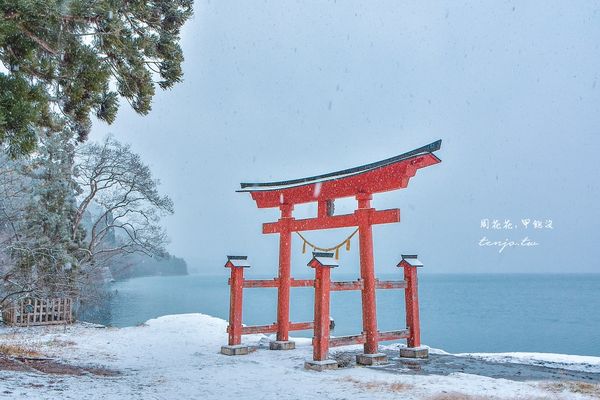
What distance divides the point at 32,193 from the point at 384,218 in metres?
15.1

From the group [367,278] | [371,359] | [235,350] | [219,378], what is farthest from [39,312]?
[371,359]

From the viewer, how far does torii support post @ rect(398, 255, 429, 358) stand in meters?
10.2

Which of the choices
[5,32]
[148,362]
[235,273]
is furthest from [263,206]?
[5,32]

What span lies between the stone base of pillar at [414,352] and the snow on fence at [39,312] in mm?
12669

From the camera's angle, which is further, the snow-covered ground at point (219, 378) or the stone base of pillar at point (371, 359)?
the stone base of pillar at point (371, 359)

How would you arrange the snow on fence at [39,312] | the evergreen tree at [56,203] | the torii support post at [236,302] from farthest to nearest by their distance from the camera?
1. the evergreen tree at [56,203]
2. the snow on fence at [39,312]
3. the torii support post at [236,302]

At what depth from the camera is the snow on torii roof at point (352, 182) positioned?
9.23 metres

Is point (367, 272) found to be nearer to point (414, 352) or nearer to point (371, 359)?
point (371, 359)

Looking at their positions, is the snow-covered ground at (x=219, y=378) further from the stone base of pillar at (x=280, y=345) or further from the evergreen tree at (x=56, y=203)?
the evergreen tree at (x=56, y=203)

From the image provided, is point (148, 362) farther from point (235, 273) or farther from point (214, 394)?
point (214, 394)

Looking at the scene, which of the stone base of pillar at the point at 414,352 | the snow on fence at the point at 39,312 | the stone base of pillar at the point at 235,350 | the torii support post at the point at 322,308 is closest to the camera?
the torii support post at the point at 322,308

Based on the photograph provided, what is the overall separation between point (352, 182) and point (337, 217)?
92 centimetres

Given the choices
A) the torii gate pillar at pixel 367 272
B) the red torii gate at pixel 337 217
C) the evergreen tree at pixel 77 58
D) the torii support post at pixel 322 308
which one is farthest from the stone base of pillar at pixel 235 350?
the evergreen tree at pixel 77 58

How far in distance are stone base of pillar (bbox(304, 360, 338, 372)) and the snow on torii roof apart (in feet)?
12.1
